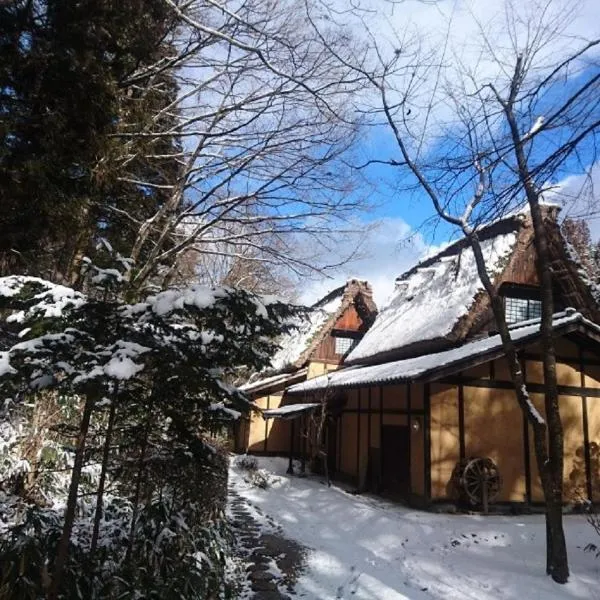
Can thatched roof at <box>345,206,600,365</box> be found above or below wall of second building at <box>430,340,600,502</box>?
above

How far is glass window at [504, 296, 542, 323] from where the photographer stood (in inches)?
542

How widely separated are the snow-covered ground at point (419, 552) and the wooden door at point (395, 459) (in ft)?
2.49

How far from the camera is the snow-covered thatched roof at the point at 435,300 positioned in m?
12.8

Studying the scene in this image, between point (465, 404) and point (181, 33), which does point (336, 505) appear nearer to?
point (465, 404)

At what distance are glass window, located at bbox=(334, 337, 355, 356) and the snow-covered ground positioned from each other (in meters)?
9.97

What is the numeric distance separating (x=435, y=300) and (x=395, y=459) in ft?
16.3

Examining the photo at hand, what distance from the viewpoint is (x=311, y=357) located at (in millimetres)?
21094

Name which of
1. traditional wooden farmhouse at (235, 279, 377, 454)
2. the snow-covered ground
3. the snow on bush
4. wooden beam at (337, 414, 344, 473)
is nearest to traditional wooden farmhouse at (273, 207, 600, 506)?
wooden beam at (337, 414, 344, 473)

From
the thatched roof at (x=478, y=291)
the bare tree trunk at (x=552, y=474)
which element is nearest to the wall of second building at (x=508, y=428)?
the thatched roof at (x=478, y=291)

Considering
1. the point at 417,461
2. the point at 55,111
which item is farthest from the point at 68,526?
the point at 417,461

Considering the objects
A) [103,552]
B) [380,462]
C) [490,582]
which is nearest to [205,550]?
[103,552]

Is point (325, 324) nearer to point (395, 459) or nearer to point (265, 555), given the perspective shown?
point (395, 459)

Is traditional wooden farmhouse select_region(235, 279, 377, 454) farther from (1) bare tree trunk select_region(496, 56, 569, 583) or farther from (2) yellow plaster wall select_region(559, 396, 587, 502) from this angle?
(1) bare tree trunk select_region(496, 56, 569, 583)

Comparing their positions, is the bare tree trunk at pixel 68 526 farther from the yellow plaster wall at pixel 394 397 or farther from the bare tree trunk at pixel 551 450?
the yellow plaster wall at pixel 394 397
